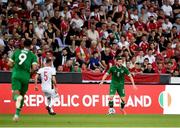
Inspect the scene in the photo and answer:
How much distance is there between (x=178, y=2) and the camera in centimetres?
3284

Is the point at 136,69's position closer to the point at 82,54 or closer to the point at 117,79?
the point at 82,54

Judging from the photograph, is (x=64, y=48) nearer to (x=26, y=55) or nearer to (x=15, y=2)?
(x=15, y=2)

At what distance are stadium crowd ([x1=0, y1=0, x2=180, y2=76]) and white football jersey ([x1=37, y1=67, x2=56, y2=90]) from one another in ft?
6.43

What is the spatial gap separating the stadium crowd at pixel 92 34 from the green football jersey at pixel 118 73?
2.64 meters

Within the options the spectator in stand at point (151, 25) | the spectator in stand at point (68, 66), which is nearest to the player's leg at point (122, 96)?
the spectator in stand at point (68, 66)

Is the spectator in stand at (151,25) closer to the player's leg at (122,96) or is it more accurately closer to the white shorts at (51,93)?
the player's leg at (122,96)

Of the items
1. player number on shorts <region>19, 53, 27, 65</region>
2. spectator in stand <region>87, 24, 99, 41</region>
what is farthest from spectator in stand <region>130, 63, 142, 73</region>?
player number on shorts <region>19, 53, 27, 65</region>

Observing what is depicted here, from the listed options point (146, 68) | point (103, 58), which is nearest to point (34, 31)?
point (103, 58)

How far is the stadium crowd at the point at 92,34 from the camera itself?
26.9 meters

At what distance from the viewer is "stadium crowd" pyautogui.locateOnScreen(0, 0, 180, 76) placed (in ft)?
88.2

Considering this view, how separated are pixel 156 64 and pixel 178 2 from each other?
576 cm

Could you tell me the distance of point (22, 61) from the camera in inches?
752

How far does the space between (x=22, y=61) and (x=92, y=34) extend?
32.5ft

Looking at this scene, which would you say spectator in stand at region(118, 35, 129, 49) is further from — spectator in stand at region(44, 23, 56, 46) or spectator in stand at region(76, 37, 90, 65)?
spectator in stand at region(44, 23, 56, 46)
